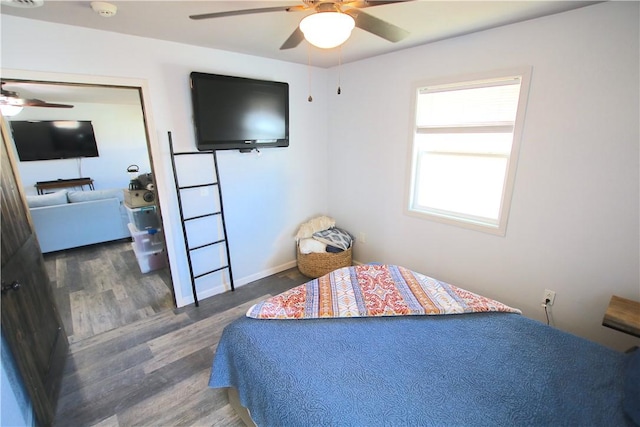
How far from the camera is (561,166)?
1.95 meters

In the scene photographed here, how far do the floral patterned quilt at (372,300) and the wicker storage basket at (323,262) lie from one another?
3.08 feet

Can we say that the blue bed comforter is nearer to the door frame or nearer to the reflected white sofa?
the door frame

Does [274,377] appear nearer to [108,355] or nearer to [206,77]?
[108,355]

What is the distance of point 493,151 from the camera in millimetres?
2307

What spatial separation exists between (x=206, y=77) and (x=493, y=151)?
98.7 inches

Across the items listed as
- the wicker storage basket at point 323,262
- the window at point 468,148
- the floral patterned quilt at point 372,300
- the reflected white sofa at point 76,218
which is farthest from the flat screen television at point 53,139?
the window at point 468,148

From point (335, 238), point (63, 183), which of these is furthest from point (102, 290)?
point (63, 183)

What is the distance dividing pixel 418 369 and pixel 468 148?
6.25ft

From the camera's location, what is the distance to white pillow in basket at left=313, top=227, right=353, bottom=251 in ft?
10.6

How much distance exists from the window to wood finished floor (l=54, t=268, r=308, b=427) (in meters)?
2.24

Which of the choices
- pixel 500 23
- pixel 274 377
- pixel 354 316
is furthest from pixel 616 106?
pixel 274 377

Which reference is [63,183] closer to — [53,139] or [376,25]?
[53,139]

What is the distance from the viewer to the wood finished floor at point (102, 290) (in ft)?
8.52

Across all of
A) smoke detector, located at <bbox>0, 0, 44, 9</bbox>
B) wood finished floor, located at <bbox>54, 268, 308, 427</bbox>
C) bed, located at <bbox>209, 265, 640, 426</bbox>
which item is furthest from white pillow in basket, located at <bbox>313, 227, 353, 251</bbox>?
smoke detector, located at <bbox>0, 0, 44, 9</bbox>
